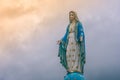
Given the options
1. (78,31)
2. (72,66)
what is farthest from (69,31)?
(72,66)

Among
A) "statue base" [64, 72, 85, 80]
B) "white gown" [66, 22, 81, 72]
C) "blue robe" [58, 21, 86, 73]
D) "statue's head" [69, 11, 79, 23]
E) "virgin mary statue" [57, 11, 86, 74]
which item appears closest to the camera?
"statue base" [64, 72, 85, 80]

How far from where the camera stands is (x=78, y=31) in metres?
29.2

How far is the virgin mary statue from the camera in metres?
28.1

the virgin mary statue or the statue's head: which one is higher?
the statue's head

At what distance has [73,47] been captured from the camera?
28625 mm

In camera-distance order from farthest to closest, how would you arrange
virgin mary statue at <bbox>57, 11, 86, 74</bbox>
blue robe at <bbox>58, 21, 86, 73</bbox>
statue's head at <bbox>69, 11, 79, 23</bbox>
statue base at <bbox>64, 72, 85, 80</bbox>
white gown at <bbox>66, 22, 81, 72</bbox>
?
statue's head at <bbox>69, 11, 79, 23</bbox> < blue robe at <bbox>58, 21, 86, 73</bbox> < virgin mary statue at <bbox>57, 11, 86, 74</bbox> < white gown at <bbox>66, 22, 81, 72</bbox> < statue base at <bbox>64, 72, 85, 80</bbox>

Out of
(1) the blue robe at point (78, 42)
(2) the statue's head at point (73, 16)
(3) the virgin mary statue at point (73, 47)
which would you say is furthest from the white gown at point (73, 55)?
(2) the statue's head at point (73, 16)

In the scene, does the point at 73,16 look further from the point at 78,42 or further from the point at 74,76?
the point at 74,76

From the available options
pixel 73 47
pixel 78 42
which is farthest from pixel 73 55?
pixel 78 42

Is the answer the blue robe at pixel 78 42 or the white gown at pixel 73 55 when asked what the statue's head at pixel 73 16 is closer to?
the blue robe at pixel 78 42

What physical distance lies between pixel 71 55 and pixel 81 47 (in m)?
1.06

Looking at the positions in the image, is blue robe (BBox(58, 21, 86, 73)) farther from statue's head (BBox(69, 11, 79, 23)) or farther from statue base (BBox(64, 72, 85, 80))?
statue base (BBox(64, 72, 85, 80))

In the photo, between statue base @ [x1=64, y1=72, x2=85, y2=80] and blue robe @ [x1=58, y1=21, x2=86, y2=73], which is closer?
statue base @ [x1=64, y1=72, x2=85, y2=80]

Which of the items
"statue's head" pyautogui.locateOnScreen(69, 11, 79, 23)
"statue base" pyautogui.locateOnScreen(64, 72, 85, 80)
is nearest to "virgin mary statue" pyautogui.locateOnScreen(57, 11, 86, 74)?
"statue's head" pyautogui.locateOnScreen(69, 11, 79, 23)
